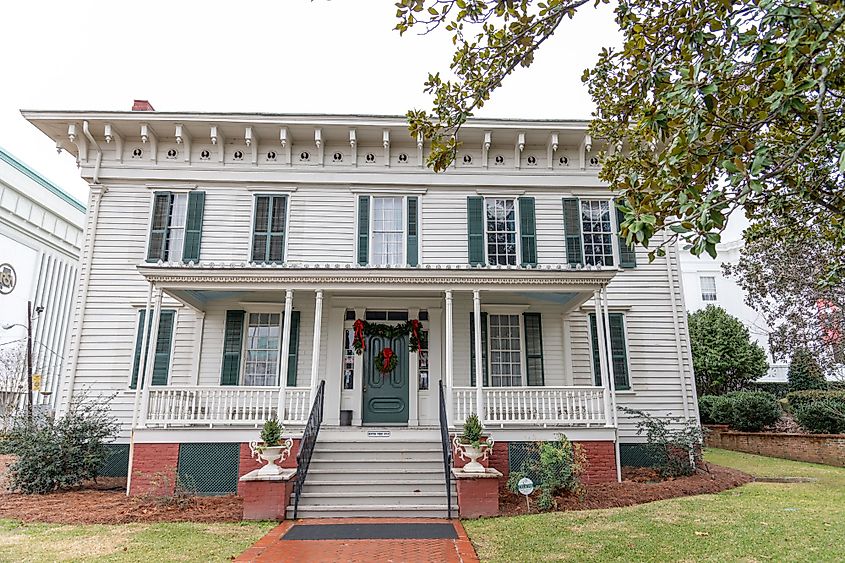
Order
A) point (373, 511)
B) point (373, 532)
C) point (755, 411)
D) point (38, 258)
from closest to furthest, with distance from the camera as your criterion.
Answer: point (373, 532)
point (373, 511)
point (755, 411)
point (38, 258)

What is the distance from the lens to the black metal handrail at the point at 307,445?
812 centimetres

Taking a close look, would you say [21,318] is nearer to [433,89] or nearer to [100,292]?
[100,292]

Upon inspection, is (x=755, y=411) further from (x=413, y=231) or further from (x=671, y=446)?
(x=413, y=231)

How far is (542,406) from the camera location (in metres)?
10.2

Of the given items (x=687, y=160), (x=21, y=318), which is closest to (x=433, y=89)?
(x=687, y=160)

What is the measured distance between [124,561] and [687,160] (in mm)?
6737

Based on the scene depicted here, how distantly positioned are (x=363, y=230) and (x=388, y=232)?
59 centimetres

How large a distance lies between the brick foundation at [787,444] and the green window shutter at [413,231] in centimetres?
1026

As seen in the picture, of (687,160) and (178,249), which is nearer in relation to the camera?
(687,160)

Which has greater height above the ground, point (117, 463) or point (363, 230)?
point (363, 230)

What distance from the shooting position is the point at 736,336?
21.3m

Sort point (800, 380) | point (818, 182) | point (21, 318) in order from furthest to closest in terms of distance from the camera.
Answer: point (21, 318) < point (800, 380) < point (818, 182)

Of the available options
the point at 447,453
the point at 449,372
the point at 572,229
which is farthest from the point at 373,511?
the point at 572,229

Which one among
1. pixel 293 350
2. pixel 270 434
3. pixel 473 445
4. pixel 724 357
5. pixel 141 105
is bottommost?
pixel 473 445
